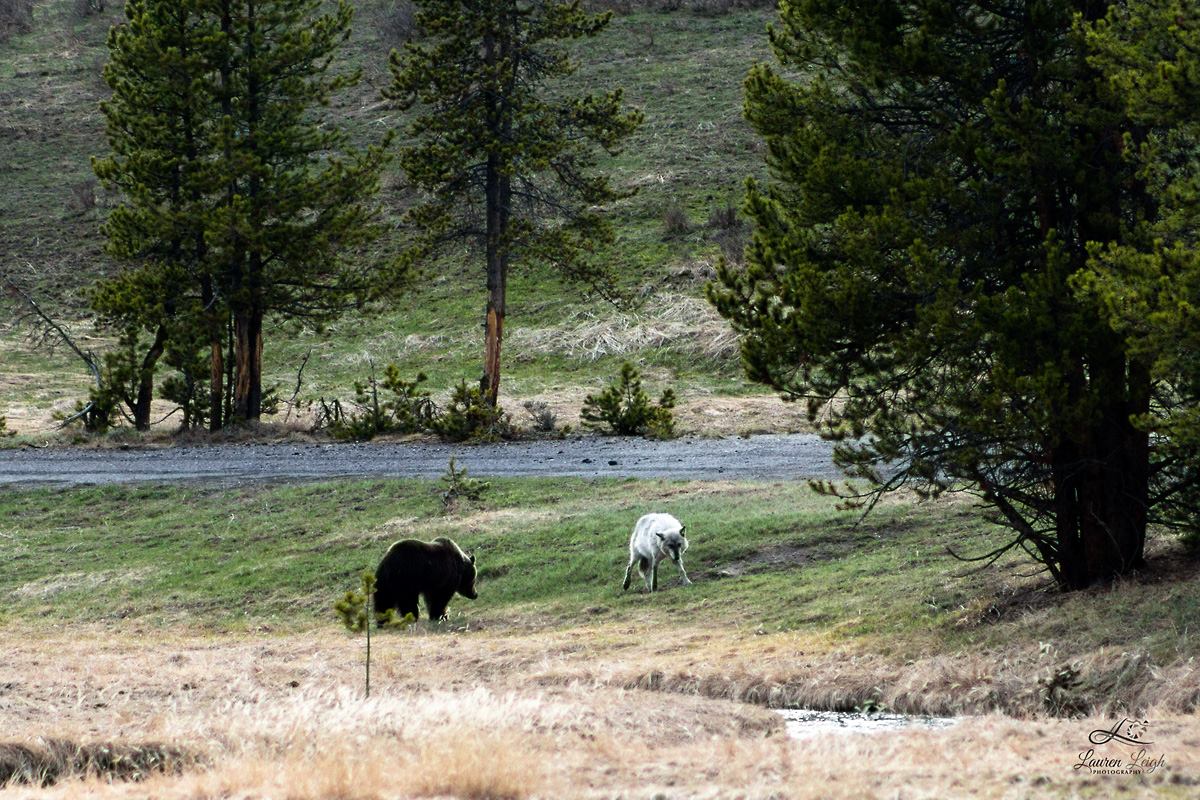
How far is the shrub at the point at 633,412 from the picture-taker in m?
27.6

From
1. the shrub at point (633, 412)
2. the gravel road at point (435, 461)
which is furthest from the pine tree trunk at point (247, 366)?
the shrub at point (633, 412)

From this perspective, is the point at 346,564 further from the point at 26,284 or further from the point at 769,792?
the point at 26,284

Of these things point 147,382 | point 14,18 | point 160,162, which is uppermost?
point 14,18

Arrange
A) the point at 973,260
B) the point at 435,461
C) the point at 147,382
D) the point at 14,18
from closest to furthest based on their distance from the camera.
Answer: the point at 973,260, the point at 435,461, the point at 147,382, the point at 14,18

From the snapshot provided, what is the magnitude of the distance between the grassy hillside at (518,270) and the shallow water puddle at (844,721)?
1903 centimetres

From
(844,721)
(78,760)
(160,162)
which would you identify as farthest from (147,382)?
(844,721)

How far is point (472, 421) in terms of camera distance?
28.6m

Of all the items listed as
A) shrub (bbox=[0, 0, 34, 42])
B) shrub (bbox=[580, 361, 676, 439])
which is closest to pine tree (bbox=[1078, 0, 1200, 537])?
shrub (bbox=[580, 361, 676, 439])

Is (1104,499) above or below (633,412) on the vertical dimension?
below

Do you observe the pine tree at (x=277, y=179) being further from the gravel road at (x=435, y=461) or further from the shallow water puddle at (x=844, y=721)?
the shallow water puddle at (x=844, y=721)

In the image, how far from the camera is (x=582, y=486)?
74.2ft

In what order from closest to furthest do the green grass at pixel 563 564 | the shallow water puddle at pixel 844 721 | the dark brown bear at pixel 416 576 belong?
1. the shallow water puddle at pixel 844 721
2. the green grass at pixel 563 564
3. the dark brown bear at pixel 416 576

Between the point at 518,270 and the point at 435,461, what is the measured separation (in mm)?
19972

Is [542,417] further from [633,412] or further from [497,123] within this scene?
[497,123]
